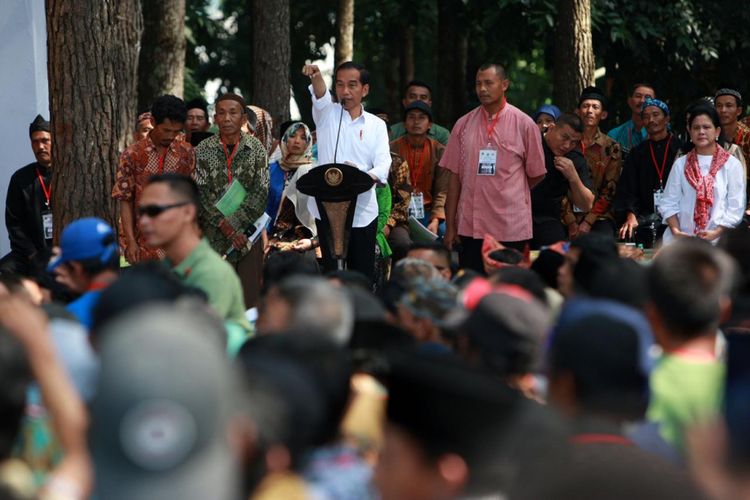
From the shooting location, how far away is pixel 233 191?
10.5 m

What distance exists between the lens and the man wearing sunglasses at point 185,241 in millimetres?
6777

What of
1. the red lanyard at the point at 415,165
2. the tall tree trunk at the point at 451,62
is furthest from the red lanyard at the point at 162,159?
the tall tree trunk at the point at 451,62

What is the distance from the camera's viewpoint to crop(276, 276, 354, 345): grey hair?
15.7ft

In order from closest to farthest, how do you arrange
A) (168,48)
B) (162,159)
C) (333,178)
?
(162,159)
(333,178)
(168,48)

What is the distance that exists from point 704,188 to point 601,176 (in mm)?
2024

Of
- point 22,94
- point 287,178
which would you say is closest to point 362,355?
point 287,178

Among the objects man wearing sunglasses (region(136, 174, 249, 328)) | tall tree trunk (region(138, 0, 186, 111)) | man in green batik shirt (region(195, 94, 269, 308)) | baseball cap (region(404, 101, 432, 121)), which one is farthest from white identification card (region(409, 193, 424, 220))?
man wearing sunglasses (region(136, 174, 249, 328))

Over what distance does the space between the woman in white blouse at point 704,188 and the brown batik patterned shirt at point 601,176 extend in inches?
46.1

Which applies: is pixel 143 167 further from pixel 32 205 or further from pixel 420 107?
pixel 420 107

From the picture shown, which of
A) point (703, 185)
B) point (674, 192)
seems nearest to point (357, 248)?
point (674, 192)

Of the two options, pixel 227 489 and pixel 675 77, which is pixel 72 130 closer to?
pixel 227 489

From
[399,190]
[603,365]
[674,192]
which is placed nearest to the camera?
[603,365]

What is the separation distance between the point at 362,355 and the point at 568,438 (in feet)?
6.03

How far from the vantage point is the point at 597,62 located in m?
19.2
